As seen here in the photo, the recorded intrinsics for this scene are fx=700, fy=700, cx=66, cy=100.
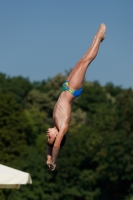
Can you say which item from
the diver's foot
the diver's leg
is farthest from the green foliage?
the diver's leg

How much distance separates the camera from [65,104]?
12.5 metres

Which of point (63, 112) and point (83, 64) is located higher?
point (83, 64)

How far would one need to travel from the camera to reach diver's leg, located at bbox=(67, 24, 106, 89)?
1263 centimetres

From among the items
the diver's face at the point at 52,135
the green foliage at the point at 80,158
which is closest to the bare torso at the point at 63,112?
the diver's face at the point at 52,135

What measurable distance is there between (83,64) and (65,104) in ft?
2.74

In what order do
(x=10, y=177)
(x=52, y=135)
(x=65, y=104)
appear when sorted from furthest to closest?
1. (x=10, y=177)
2. (x=65, y=104)
3. (x=52, y=135)

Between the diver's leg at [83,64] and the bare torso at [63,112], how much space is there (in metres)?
0.24

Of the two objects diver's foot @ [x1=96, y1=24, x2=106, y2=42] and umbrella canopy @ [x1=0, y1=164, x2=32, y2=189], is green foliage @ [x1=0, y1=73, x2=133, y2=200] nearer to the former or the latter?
umbrella canopy @ [x1=0, y1=164, x2=32, y2=189]

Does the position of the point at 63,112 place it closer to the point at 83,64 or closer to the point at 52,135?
the point at 52,135

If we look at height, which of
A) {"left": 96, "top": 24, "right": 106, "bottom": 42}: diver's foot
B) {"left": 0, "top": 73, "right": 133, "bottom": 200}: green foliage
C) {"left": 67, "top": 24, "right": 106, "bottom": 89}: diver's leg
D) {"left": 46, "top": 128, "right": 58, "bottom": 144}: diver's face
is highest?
{"left": 0, "top": 73, "right": 133, "bottom": 200}: green foliage

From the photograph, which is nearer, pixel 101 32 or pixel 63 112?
pixel 63 112

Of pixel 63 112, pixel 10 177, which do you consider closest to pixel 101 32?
pixel 63 112

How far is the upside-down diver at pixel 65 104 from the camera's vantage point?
12.3m

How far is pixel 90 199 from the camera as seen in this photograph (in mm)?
62281
